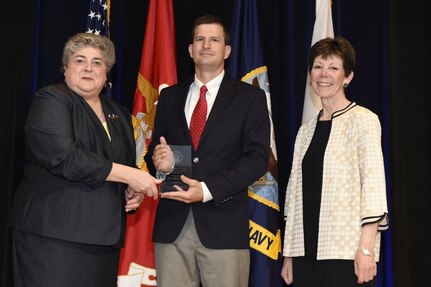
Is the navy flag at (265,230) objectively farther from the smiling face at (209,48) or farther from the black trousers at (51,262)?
the black trousers at (51,262)

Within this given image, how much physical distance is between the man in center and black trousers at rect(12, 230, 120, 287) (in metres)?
0.48

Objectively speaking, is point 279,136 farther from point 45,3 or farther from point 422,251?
point 45,3

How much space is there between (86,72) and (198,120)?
25.6 inches

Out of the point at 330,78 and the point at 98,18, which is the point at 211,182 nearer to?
the point at 330,78

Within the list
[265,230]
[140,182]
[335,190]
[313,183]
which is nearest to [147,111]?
[265,230]

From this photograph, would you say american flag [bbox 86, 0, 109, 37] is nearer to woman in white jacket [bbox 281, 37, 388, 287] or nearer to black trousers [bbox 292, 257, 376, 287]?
woman in white jacket [bbox 281, 37, 388, 287]

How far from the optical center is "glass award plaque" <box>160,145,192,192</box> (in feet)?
9.05

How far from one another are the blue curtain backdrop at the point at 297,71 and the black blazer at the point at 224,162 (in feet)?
4.66

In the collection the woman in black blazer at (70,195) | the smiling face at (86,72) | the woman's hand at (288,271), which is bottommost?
the woman's hand at (288,271)

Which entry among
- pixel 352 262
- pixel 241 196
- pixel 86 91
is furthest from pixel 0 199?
pixel 352 262

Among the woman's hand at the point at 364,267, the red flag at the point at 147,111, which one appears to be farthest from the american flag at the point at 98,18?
the woman's hand at the point at 364,267

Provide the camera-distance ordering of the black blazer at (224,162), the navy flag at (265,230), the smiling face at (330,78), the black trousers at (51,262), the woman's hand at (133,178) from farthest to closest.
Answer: the navy flag at (265,230)
the smiling face at (330,78)
the black blazer at (224,162)
the woman's hand at (133,178)
the black trousers at (51,262)

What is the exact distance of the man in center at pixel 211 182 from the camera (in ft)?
9.30

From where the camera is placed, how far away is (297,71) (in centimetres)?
457
